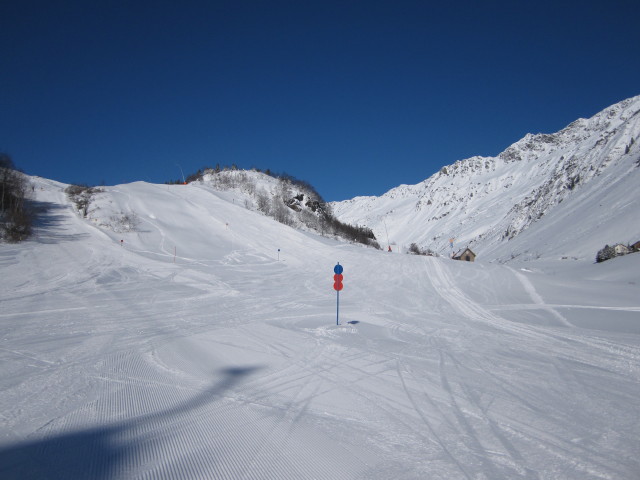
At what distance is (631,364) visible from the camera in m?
6.38

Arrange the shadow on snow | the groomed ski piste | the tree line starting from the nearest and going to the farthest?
the shadow on snow
the groomed ski piste
the tree line

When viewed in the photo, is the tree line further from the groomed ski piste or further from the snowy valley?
the groomed ski piste

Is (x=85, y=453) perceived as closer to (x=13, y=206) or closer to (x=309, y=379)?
(x=309, y=379)

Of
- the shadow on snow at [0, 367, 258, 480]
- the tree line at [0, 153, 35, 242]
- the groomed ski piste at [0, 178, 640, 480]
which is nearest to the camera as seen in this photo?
the shadow on snow at [0, 367, 258, 480]

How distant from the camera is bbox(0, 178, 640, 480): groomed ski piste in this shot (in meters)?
3.33

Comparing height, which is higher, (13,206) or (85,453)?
(13,206)

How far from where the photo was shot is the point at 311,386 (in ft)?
17.0

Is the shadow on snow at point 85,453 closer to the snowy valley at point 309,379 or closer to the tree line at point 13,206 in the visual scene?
the snowy valley at point 309,379

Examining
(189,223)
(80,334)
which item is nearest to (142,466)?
(80,334)

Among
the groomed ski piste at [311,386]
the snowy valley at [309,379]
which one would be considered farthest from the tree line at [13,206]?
the groomed ski piste at [311,386]

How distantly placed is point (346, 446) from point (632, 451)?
3.00 metres

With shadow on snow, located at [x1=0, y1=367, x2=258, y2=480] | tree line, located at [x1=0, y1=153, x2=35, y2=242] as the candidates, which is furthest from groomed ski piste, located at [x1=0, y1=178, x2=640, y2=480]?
tree line, located at [x1=0, y1=153, x2=35, y2=242]

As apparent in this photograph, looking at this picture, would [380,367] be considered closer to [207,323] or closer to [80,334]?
[207,323]

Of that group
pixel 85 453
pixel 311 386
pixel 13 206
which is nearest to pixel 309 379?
pixel 311 386
